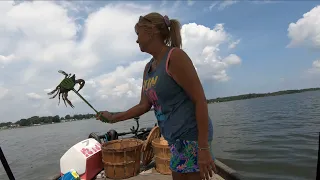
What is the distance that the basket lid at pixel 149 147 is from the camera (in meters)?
6.56

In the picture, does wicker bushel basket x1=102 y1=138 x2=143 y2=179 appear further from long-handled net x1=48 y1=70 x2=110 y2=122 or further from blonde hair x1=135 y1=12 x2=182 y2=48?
blonde hair x1=135 y1=12 x2=182 y2=48

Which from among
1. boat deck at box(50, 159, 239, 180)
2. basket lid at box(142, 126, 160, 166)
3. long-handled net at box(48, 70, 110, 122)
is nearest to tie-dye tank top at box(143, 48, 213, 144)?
long-handled net at box(48, 70, 110, 122)

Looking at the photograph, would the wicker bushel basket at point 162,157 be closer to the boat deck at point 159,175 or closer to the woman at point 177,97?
the boat deck at point 159,175

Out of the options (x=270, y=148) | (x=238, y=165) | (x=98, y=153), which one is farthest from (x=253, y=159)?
(x=98, y=153)

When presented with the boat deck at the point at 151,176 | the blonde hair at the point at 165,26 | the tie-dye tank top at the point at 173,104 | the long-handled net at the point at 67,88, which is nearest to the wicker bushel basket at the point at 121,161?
the boat deck at the point at 151,176

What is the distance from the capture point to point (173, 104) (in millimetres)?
1962

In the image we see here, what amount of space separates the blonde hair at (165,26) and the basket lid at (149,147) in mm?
4643

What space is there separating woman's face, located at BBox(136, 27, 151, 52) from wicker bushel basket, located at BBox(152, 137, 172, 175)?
4120mm

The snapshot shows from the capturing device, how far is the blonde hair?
204cm

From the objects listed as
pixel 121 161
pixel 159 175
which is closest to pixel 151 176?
pixel 159 175

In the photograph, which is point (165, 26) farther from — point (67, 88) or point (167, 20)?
point (67, 88)

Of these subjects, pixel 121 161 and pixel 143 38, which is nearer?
pixel 143 38

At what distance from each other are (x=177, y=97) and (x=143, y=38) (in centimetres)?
52

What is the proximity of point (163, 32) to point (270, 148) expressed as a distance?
1615 centimetres
